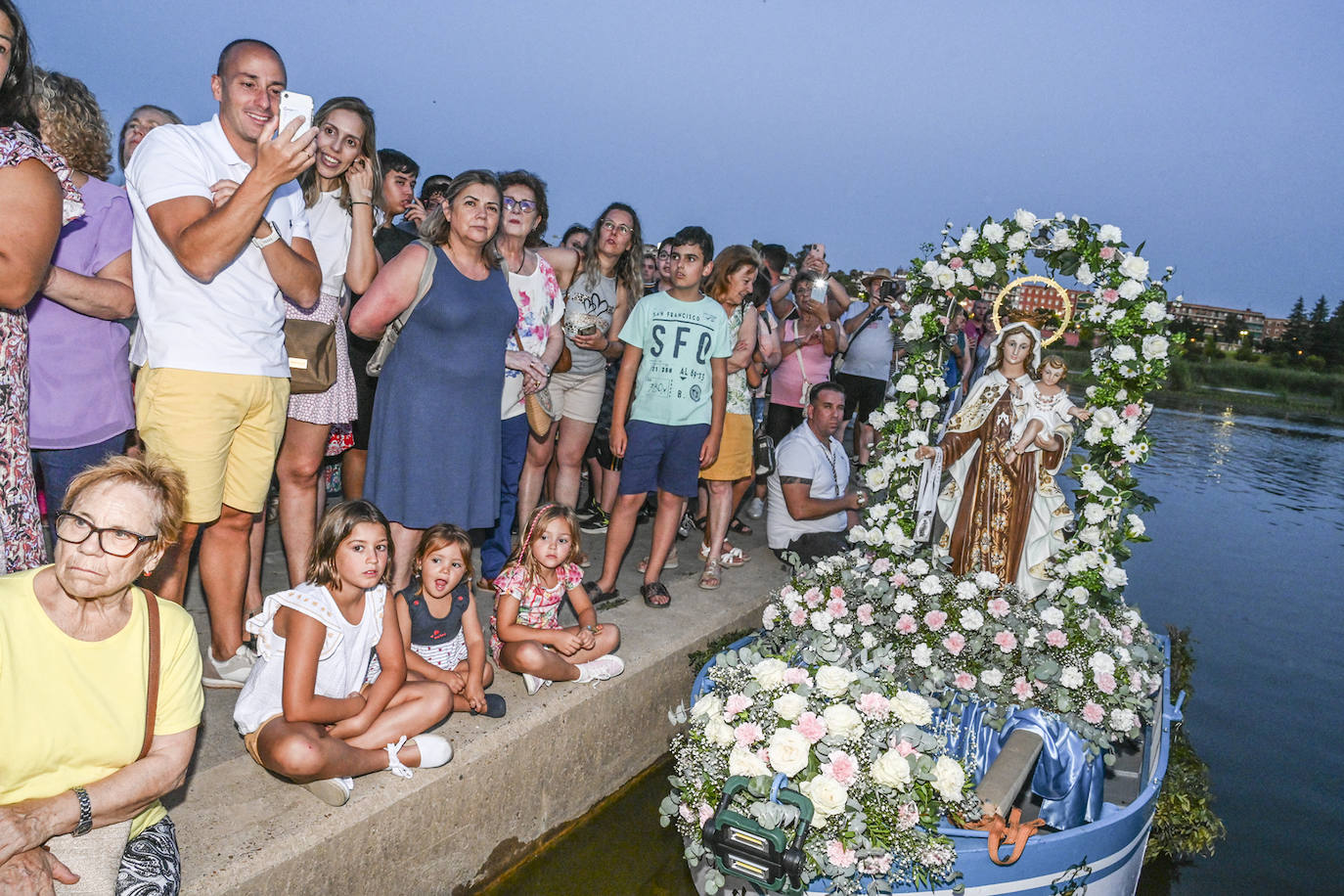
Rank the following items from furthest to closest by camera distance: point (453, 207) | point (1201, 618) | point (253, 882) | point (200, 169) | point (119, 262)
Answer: point (1201, 618) → point (453, 207) → point (119, 262) → point (200, 169) → point (253, 882)

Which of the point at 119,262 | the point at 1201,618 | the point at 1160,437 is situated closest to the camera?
the point at 119,262

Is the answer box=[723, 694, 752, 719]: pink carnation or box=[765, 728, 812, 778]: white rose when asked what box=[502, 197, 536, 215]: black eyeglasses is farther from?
box=[765, 728, 812, 778]: white rose

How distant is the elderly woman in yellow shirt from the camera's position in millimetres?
2035

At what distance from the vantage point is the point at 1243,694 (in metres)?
8.12

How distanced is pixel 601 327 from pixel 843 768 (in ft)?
10.1

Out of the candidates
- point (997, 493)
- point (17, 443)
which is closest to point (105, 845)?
point (17, 443)

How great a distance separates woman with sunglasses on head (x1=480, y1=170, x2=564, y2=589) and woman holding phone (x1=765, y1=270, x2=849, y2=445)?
318 cm

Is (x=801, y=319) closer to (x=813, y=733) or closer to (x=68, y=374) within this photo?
(x=813, y=733)

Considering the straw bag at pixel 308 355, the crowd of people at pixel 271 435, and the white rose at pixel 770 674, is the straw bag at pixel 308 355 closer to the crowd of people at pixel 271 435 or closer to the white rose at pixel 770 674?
the crowd of people at pixel 271 435

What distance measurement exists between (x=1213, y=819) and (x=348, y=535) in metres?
4.62

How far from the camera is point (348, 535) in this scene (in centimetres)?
303

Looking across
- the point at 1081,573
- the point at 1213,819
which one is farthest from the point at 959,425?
the point at 1213,819

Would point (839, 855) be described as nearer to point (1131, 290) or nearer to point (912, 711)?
point (912, 711)

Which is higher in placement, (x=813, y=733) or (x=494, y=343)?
(x=494, y=343)
